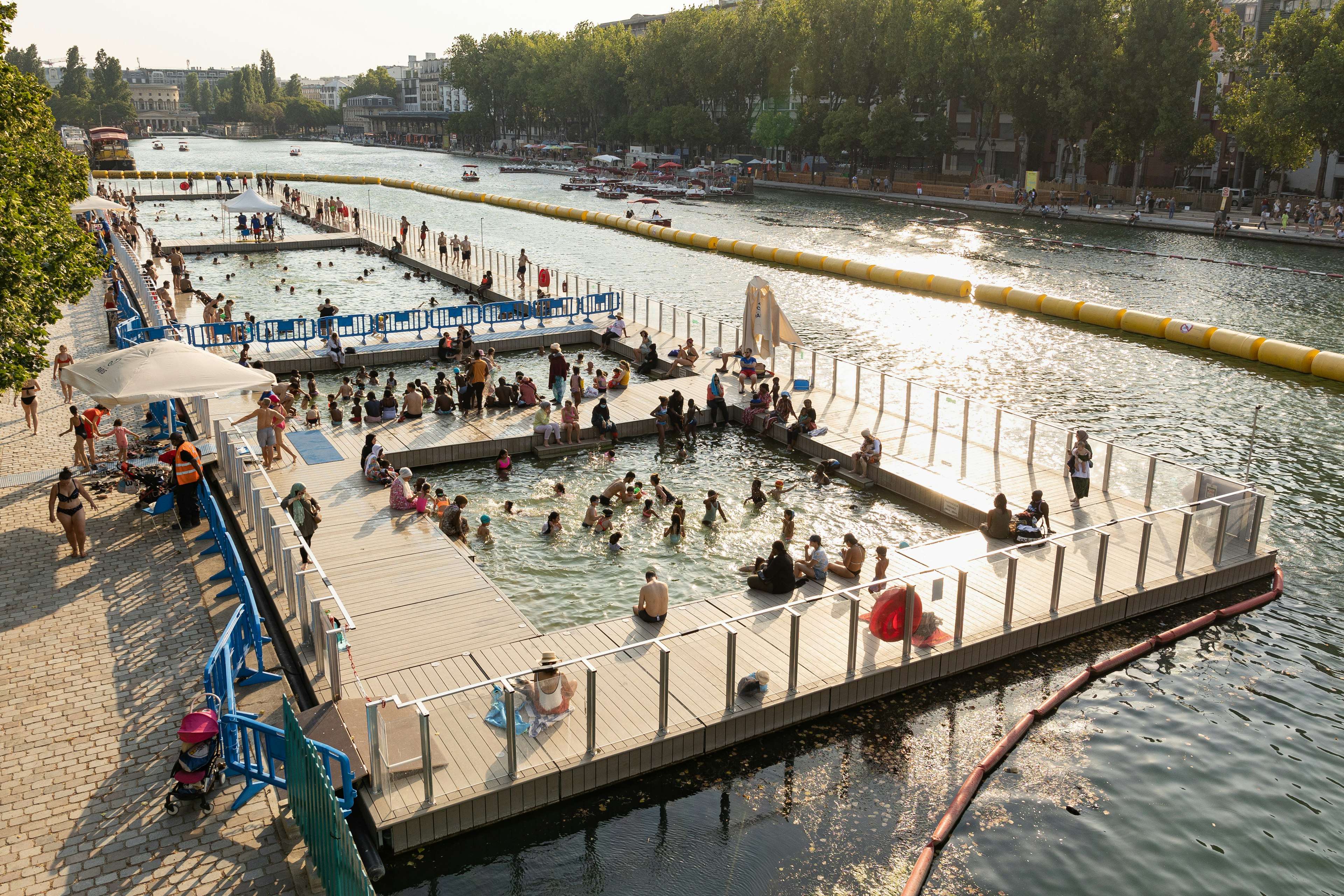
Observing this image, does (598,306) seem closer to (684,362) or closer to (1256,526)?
(684,362)

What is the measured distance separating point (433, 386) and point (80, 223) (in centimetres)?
3923

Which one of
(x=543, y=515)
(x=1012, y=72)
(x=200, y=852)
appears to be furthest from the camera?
(x=1012, y=72)

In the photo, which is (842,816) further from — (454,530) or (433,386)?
(433,386)

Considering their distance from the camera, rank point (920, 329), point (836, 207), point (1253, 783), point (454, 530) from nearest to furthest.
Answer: point (1253, 783) → point (454, 530) → point (920, 329) → point (836, 207)

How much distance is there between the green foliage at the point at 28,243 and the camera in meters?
16.5

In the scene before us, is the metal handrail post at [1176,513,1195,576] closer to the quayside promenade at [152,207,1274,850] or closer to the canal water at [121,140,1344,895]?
the quayside promenade at [152,207,1274,850]

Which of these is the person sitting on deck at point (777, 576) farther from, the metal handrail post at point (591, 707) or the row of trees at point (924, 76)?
the row of trees at point (924, 76)

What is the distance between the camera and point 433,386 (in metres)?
28.9

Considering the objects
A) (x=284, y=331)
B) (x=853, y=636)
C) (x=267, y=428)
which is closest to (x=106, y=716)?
(x=853, y=636)

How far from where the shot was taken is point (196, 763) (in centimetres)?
1014

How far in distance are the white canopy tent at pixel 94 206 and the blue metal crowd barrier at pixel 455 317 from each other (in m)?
20.9

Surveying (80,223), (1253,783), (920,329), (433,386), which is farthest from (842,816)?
(80,223)

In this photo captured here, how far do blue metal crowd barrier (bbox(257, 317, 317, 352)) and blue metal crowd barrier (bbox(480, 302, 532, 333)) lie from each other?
20.1 ft

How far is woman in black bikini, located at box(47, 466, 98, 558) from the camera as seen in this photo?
51.9 ft
